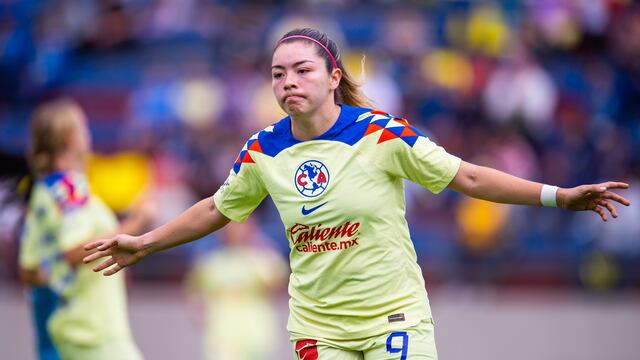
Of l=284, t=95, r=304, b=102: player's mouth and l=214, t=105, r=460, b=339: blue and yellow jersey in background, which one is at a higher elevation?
l=284, t=95, r=304, b=102: player's mouth

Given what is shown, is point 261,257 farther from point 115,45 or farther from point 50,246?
point 115,45

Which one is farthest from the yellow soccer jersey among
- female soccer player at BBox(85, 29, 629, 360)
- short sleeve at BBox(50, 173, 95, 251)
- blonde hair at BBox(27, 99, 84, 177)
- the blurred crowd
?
female soccer player at BBox(85, 29, 629, 360)

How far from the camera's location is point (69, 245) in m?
6.41

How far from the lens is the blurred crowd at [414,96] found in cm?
1239

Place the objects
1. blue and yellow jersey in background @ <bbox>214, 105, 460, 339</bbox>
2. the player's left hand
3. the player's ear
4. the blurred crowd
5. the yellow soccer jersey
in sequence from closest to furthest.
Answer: the player's left hand
blue and yellow jersey in background @ <bbox>214, 105, 460, 339</bbox>
the player's ear
the yellow soccer jersey
the blurred crowd

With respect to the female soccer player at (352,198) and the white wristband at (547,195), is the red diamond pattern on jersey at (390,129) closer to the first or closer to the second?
the female soccer player at (352,198)

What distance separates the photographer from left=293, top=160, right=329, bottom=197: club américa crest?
4.84 metres

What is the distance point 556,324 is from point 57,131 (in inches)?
267

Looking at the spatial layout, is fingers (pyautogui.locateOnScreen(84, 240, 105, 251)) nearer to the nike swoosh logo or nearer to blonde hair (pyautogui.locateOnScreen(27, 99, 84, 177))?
the nike swoosh logo

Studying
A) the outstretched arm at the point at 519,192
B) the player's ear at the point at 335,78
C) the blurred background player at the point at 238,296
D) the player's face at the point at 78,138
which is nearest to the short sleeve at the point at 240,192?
the player's ear at the point at 335,78

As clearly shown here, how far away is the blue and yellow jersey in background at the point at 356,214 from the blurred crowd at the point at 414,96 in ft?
22.8

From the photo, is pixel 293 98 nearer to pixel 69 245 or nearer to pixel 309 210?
pixel 309 210

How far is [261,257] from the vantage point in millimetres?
10102

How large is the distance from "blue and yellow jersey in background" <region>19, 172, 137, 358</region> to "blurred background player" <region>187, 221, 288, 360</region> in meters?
3.36
